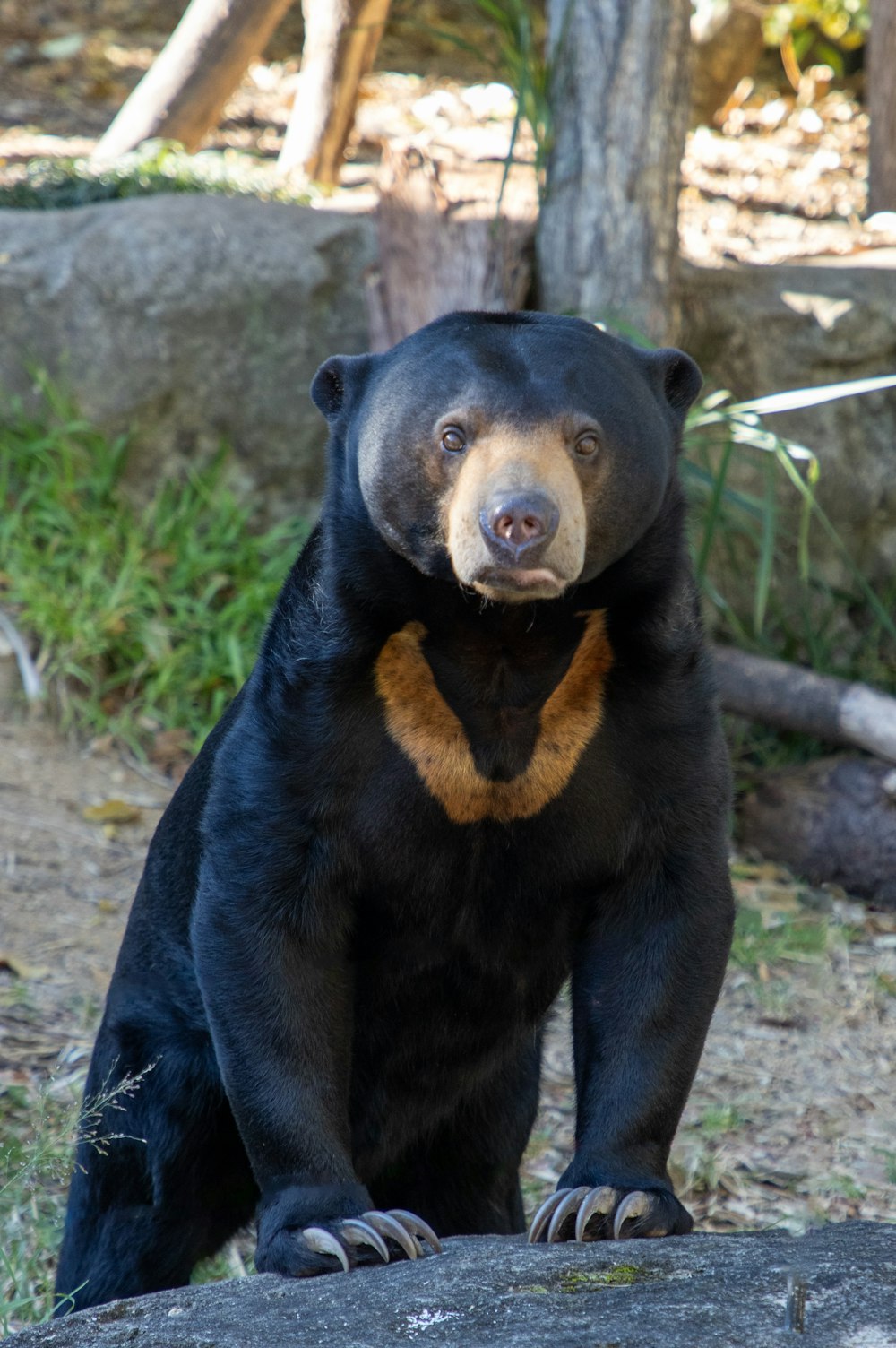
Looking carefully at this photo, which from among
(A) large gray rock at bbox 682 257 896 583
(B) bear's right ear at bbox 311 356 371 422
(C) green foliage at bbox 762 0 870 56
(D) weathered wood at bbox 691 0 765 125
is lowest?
(B) bear's right ear at bbox 311 356 371 422

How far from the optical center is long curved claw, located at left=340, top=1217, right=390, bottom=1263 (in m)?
2.26

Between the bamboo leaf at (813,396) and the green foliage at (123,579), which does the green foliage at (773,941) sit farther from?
the green foliage at (123,579)

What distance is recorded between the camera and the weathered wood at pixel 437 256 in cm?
541

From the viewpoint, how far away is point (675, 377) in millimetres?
2715

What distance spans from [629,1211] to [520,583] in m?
0.94

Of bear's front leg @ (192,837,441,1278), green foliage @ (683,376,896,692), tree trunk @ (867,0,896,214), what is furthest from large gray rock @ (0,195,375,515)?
bear's front leg @ (192,837,441,1278)

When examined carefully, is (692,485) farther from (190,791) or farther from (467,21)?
(467,21)

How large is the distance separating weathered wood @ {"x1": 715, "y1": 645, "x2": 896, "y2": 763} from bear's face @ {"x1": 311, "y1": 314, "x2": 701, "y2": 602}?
9.60ft

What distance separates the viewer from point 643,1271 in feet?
6.95

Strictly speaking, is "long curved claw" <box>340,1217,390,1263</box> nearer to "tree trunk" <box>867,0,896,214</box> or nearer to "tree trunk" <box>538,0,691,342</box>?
"tree trunk" <box>538,0,691,342</box>

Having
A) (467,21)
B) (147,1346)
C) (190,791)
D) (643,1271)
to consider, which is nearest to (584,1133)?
(643,1271)

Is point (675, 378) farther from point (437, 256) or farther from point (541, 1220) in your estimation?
point (437, 256)

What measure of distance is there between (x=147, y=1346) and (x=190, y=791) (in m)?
1.26

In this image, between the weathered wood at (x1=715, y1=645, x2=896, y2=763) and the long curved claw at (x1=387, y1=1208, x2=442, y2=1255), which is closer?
the long curved claw at (x1=387, y1=1208, x2=442, y2=1255)
